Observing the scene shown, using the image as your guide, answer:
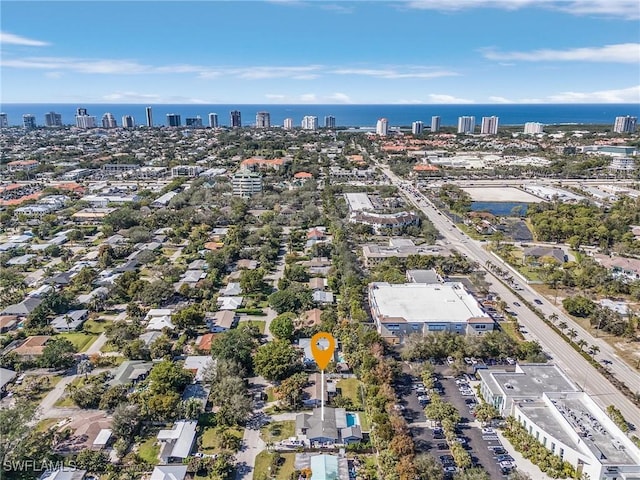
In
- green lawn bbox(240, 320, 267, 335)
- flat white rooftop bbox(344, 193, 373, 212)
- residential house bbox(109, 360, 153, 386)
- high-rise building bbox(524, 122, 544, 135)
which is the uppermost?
high-rise building bbox(524, 122, 544, 135)

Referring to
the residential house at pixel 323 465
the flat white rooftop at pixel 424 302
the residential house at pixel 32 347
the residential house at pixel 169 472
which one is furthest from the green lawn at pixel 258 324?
the residential house at pixel 169 472

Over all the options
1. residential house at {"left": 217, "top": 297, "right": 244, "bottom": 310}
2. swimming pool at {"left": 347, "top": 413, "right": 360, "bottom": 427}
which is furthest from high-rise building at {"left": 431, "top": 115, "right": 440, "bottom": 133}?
swimming pool at {"left": 347, "top": 413, "right": 360, "bottom": 427}

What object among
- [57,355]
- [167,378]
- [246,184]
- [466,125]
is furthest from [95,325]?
[466,125]

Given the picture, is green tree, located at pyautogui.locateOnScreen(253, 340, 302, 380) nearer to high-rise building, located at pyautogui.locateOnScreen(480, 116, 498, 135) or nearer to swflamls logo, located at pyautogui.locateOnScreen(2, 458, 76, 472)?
swflamls logo, located at pyautogui.locateOnScreen(2, 458, 76, 472)

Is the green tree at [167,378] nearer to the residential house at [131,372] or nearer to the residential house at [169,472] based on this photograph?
the residential house at [131,372]

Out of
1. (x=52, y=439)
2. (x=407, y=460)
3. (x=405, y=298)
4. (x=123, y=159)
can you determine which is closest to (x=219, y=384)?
(x=52, y=439)

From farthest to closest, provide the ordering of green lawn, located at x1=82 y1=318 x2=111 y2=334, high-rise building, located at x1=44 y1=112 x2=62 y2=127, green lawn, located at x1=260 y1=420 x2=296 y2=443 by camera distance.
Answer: high-rise building, located at x1=44 y1=112 x2=62 y2=127 → green lawn, located at x1=82 y1=318 x2=111 y2=334 → green lawn, located at x1=260 y1=420 x2=296 y2=443
